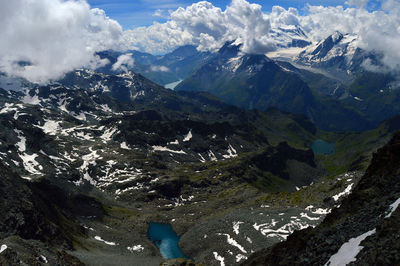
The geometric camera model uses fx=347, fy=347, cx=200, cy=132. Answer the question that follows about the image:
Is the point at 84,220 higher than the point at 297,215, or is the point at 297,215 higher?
the point at 84,220

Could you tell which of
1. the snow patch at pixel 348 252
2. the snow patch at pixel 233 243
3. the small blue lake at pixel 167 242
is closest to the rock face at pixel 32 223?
the small blue lake at pixel 167 242

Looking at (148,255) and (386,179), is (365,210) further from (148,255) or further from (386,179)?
(148,255)

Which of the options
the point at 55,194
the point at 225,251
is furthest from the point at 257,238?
the point at 55,194

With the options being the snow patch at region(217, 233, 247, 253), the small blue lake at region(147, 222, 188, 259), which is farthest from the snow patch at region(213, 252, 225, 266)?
the small blue lake at region(147, 222, 188, 259)

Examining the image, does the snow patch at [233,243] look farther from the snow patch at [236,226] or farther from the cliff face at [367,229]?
the cliff face at [367,229]

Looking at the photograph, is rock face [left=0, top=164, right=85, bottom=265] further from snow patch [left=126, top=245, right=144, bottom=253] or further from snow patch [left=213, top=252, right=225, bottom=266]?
snow patch [left=213, top=252, right=225, bottom=266]

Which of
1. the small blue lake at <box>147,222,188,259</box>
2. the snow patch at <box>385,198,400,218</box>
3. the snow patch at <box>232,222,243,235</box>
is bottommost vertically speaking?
the snow patch at <box>385,198,400,218</box>

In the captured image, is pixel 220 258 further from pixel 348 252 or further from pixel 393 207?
pixel 348 252
